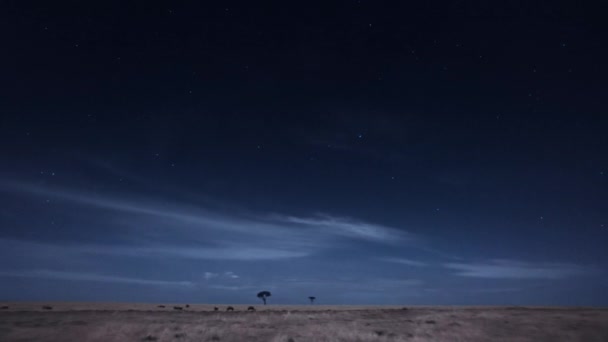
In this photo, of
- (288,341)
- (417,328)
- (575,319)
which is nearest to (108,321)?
(288,341)

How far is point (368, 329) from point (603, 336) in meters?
18.9

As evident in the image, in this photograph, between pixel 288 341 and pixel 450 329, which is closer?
pixel 288 341

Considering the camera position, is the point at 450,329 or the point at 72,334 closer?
the point at 72,334

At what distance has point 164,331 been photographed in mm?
34750

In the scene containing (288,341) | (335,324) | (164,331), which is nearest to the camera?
(288,341)

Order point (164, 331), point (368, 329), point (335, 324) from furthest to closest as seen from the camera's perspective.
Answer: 1. point (335, 324)
2. point (368, 329)
3. point (164, 331)

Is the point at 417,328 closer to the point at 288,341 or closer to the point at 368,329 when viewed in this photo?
the point at 368,329

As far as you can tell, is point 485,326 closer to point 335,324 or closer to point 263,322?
point 335,324

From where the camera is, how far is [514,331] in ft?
117

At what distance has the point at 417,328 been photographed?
37656 millimetres

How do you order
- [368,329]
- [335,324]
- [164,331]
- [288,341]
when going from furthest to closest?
[335,324], [368,329], [164,331], [288,341]

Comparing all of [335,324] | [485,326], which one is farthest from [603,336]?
[335,324]

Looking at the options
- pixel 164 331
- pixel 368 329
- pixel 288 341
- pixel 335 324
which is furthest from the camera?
pixel 335 324

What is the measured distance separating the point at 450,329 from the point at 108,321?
103 ft
